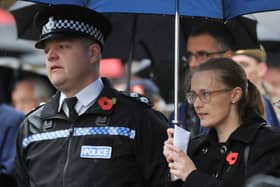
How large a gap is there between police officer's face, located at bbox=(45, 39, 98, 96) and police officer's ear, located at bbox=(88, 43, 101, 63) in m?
0.02

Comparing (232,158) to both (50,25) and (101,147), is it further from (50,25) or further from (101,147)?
(50,25)

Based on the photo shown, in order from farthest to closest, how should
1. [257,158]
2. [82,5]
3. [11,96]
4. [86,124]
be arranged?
[11,96] → [82,5] → [86,124] → [257,158]

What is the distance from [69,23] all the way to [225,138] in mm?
1289

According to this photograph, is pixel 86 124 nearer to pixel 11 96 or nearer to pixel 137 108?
pixel 137 108

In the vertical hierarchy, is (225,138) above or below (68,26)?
below

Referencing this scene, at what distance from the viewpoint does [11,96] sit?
8.22 meters

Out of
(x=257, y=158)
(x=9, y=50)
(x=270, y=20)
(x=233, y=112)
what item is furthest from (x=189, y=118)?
(x=9, y=50)

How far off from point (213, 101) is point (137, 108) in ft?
2.08

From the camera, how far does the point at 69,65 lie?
4938mm

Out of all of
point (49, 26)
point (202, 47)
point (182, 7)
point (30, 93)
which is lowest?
point (30, 93)

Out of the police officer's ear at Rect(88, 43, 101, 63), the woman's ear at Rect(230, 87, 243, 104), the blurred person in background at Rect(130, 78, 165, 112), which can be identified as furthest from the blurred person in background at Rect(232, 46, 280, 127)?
the woman's ear at Rect(230, 87, 243, 104)

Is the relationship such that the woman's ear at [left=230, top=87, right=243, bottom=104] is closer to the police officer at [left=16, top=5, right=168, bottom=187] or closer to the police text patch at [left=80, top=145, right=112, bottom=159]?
the police officer at [left=16, top=5, right=168, bottom=187]

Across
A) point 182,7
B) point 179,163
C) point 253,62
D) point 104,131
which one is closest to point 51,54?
point 104,131

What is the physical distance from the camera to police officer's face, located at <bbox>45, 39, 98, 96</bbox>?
492 centimetres
